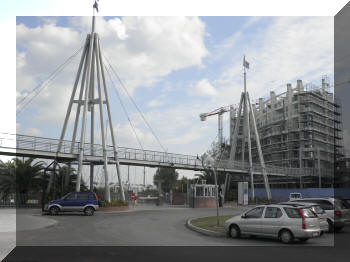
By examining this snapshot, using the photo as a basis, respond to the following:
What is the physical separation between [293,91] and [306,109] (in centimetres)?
723

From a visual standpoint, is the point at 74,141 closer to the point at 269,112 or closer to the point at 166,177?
the point at 269,112

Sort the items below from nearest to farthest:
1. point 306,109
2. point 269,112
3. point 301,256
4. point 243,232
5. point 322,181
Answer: point 301,256
point 243,232
point 322,181
point 306,109
point 269,112

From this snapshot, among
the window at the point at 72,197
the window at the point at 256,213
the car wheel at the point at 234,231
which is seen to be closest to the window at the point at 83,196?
the window at the point at 72,197

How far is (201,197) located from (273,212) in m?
29.0

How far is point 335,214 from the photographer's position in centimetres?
1744

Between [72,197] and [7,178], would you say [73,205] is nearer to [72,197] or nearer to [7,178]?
[72,197]

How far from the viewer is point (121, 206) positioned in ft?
112

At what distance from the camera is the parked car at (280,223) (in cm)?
1341

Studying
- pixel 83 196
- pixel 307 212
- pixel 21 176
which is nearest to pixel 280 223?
pixel 307 212

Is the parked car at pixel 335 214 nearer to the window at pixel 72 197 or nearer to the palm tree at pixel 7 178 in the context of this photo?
the window at pixel 72 197

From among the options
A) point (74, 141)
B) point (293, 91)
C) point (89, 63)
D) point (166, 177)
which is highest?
point (293, 91)

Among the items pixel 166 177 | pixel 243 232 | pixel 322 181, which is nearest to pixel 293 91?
pixel 322 181

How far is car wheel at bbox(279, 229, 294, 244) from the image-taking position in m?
13.5

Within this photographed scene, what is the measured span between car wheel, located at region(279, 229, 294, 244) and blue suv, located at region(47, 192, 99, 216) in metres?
17.6
